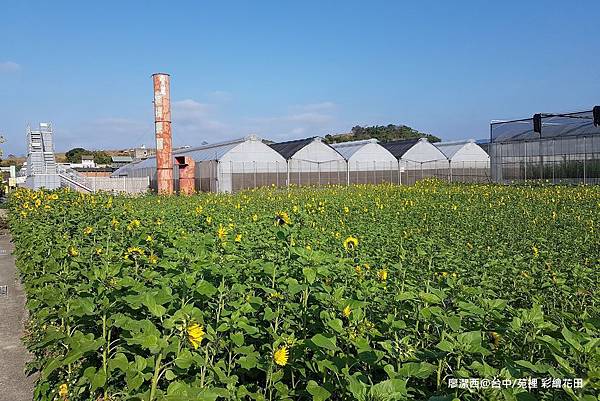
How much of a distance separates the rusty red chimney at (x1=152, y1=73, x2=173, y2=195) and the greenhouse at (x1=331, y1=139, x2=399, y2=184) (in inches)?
511

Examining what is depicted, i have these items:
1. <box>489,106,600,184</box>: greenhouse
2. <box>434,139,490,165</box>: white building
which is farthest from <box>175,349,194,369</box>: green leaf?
<box>434,139,490,165</box>: white building

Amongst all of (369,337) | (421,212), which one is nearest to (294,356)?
(369,337)

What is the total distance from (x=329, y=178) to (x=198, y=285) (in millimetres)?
30272

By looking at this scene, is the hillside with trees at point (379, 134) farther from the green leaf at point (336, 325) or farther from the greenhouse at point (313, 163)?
the green leaf at point (336, 325)

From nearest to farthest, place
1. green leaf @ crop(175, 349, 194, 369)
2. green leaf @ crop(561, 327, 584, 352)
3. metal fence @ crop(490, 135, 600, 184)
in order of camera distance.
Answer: green leaf @ crop(561, 327, 584, 352) → green leaf @ crop(175, 349, 194, 369) → metal fence @ crop(490, 135, 600, 184)

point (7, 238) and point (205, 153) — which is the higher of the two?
point (205, 153)

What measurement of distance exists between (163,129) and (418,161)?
18.4 meters

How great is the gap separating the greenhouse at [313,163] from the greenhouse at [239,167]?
82cm

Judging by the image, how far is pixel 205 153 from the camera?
32625mm

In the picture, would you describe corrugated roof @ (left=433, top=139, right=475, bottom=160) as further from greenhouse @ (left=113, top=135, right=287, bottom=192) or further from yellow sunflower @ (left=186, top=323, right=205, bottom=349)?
yellow sunflower @ (left=186, top=323, right=205, bottom=349)

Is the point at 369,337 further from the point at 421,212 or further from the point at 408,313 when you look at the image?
the point at 421,212

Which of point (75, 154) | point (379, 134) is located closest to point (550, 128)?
point (379, 134)

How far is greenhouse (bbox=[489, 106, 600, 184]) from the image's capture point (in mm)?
22922

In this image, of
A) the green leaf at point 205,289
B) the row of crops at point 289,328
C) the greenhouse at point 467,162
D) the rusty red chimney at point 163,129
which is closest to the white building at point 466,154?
the greenhouse at point 467,162
